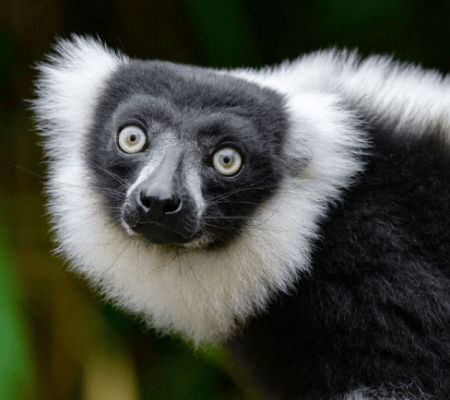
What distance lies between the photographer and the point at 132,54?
16.1 feet

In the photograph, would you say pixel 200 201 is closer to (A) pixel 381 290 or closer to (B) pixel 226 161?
(B) pixel 226 161

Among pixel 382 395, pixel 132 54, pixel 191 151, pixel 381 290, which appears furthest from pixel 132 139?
pixel 132 54

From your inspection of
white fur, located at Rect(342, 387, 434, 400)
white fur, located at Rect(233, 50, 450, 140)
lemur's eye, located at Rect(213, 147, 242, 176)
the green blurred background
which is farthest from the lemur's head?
the green blurred background

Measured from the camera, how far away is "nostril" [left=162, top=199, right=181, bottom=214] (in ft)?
8.07

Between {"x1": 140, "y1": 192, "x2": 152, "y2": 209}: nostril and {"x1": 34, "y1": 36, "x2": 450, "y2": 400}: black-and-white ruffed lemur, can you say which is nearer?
{"x1": 140, "y1": 192, "x2": 152, "y2": 209}: nostril

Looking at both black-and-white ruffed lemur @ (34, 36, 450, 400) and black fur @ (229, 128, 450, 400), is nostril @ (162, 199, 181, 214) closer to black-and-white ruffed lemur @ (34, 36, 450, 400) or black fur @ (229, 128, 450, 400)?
black-and-white ruffed lemur @ (34, 36, 450, 400)

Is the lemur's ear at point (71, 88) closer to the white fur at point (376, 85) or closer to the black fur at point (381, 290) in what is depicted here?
the white fur at point (376, 85)

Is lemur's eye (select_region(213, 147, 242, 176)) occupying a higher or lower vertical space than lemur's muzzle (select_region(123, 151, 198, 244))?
higher

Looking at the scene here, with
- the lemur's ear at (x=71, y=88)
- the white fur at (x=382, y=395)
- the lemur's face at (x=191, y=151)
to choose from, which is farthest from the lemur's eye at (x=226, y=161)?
the white fur at (x=382, y=395)

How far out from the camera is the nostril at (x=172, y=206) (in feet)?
→ 8.07

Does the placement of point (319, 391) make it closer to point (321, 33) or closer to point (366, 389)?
point (366, 389)

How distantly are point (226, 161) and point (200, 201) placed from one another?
0.20m

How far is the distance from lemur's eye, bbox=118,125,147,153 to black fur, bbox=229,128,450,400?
78 centimetres

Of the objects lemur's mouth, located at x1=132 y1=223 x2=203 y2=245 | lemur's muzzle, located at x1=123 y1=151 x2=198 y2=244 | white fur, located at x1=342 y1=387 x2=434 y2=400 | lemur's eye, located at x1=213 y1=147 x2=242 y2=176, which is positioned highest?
lemur's eye, located at x1=213 y1=147 x2=242 y2=176
